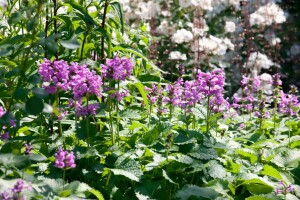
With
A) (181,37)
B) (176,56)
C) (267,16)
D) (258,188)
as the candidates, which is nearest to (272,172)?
(258,188)

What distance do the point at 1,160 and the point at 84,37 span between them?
3.07 feet

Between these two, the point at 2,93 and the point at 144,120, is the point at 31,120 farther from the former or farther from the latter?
the point at 144,120

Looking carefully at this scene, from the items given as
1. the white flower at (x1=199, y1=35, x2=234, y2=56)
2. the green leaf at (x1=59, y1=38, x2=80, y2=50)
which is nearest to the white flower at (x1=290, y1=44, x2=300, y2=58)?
the white flower at (x1=199, y1=35, x2=234, y2=56)

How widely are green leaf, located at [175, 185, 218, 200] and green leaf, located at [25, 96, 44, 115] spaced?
668 millimetres

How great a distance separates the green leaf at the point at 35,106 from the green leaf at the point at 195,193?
2.19 ft

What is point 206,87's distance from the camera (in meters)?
2.45

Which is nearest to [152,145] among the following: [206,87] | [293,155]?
[206,87]

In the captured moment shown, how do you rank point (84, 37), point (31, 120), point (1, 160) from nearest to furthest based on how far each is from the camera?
point (1, 160), point (31, 120), point (84, 37)

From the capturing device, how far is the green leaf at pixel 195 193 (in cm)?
216

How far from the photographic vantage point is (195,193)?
85.2 inches

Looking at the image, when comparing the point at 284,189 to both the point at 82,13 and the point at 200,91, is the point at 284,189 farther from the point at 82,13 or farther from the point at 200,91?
the point at 82,13

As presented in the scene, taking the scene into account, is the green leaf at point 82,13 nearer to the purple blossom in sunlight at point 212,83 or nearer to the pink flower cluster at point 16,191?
the purple blossom in sunlight at point 212,83

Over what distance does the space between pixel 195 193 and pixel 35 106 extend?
72cm

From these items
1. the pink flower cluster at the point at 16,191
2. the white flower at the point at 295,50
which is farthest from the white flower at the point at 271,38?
the pink flower cluster at the point at 16,191
